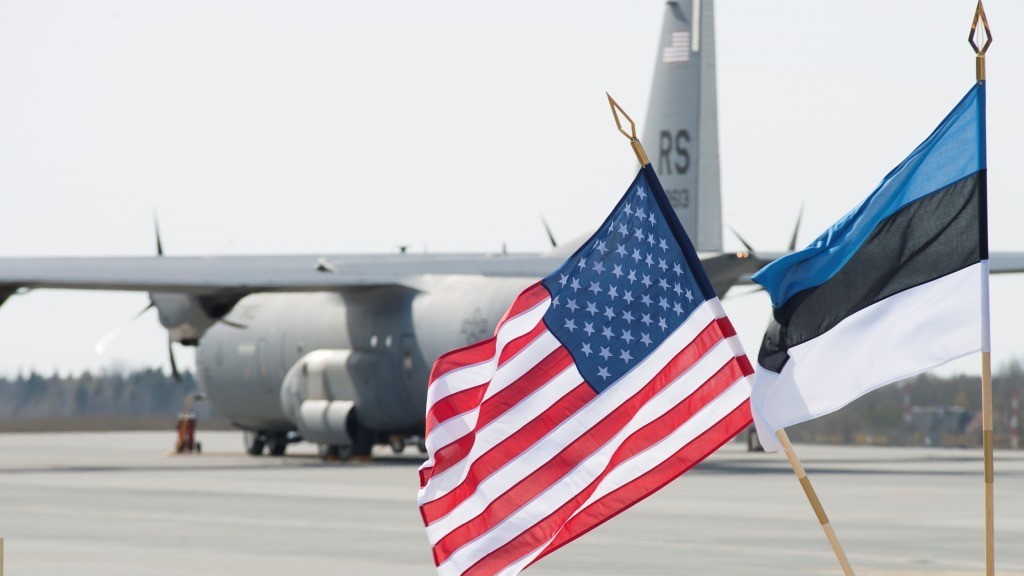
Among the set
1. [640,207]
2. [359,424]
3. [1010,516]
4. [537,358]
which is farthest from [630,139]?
[359,424]

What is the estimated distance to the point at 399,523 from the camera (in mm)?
20766

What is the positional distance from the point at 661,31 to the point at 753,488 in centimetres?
→ 1042

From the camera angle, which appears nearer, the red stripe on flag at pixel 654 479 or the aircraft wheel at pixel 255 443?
the red stripe on flag at pixel 654 479

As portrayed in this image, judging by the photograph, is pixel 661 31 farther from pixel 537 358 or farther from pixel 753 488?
pixel 537 358

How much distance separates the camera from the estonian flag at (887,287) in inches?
359

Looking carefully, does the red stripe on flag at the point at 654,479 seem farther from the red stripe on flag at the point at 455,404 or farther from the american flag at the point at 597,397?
the red stripe on flag at the point at 455,404

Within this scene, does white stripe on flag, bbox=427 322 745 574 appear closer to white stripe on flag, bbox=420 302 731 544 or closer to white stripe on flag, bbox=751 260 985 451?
white stripe on flag, bbox=420 302 731 544

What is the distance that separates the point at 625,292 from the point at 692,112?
25.2m

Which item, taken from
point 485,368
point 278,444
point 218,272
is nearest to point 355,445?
point 218,272

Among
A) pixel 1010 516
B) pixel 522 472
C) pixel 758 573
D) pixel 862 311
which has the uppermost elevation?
pixel 862 311

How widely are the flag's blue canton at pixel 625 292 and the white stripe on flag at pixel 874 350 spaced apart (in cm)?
67

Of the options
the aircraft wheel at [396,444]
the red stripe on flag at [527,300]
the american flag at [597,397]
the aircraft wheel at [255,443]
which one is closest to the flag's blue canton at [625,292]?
the american flag at [597,397]

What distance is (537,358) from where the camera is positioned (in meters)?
9.86

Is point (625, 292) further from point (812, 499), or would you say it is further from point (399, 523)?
point (399, 523)
